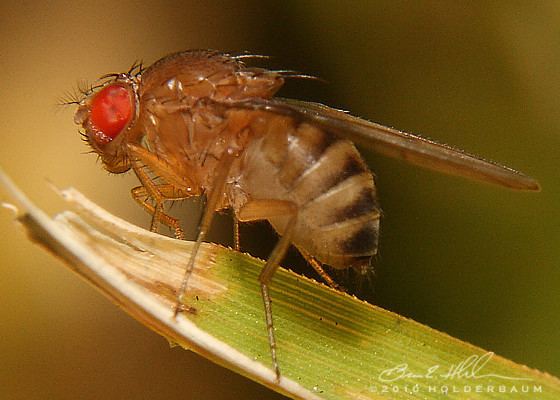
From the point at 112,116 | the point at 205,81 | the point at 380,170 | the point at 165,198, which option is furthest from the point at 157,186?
the point at 380,170

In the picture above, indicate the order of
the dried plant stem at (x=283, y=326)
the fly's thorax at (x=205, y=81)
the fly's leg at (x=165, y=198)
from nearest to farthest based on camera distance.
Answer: the dried plant stem at (x=283, y=326) < the fly's thorax at (x=205, y=81) < the fly's leg at (x=165, y=198)

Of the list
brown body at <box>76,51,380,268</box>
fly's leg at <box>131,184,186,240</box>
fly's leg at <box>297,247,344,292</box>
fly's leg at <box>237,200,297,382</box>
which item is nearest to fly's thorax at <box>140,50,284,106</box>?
brown body at <box>76,51,380,268</box>

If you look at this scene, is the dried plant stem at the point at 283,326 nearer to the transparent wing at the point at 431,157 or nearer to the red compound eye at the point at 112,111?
the transparent wing at the point at 431,157

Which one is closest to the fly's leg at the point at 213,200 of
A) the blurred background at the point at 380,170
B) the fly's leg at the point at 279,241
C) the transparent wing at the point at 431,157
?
the fly's leg at the point at 279,241

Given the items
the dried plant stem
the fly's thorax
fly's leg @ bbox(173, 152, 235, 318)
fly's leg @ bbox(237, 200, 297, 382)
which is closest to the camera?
the dried plant stem

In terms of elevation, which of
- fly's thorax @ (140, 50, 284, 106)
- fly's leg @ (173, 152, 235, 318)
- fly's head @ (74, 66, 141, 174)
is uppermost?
fly's thorax @ (140, 50, 284, 106)

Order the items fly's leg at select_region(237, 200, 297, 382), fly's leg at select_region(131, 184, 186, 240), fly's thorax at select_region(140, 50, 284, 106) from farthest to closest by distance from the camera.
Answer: fly's leg at select_region(131, 184, 186, 240) < fly's thorax at select_region(140, 50, 284, 106) < fly's leg at select_region(237, 200, 297, 382)

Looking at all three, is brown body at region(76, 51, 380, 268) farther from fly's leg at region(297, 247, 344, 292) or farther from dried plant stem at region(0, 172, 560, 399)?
dried plant stem at region(0, 172, 560, 399)
